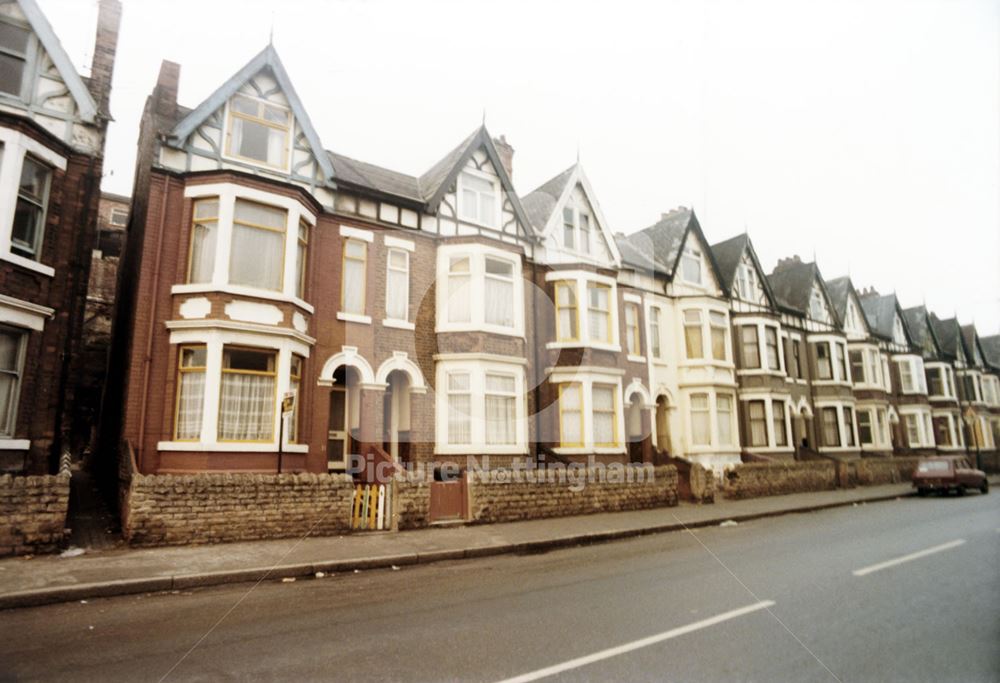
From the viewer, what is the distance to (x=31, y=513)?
9.60 m

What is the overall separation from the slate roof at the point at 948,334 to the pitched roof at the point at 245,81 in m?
49.8

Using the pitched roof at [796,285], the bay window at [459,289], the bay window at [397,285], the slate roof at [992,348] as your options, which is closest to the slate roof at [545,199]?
the bay window at [459,289]

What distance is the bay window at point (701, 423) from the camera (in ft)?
78.7

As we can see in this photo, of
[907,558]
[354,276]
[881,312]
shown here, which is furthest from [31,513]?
[881,312]

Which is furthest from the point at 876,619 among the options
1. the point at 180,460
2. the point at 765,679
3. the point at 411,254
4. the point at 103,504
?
the point at 103,504

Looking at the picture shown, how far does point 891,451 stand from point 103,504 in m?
39.1

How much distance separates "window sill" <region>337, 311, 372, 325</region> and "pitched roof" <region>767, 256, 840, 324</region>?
80.1 feet

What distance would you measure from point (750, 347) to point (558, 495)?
16.4 metres

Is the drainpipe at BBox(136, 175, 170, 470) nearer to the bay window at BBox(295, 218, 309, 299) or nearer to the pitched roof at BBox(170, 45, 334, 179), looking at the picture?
the pitched roof at BBox(170, 45, 334, 179)

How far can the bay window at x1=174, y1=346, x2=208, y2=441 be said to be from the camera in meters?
12.6

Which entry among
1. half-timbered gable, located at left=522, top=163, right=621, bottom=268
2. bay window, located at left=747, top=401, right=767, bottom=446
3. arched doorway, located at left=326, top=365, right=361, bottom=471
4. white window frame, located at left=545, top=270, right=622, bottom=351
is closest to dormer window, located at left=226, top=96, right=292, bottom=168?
arched doorway, located at left=326, top=365, right=361, bottom=471

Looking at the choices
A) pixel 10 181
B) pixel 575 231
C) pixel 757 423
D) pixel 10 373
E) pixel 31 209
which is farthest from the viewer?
pixel 757 423

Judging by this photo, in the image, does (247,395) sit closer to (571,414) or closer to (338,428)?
(338,428)

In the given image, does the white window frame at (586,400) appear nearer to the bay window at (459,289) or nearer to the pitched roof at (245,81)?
the bay window at (459,289)
